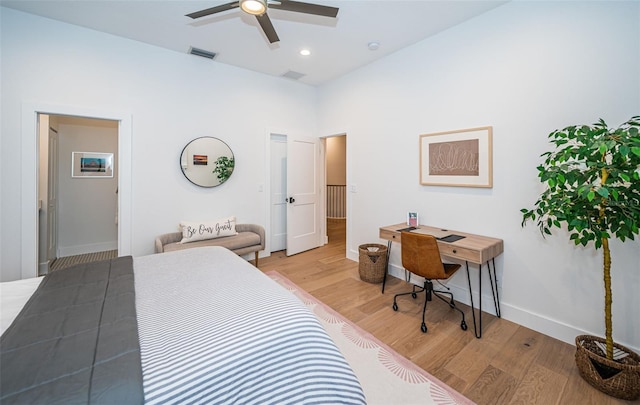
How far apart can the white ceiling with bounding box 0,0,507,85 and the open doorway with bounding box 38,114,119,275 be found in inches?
65.4

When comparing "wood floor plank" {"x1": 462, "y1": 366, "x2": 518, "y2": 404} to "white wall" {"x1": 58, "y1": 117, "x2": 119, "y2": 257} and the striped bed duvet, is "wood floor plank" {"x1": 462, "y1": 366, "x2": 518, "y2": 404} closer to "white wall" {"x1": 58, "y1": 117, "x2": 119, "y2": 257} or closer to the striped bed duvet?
the striped bed duvet

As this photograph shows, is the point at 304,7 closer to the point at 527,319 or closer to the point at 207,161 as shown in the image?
the point at 207,161

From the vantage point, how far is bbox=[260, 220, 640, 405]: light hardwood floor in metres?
1.65

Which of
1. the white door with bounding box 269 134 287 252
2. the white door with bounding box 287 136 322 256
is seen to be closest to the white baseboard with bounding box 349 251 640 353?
the white door with bounding box 287 136 322 256

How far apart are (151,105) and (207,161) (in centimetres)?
92

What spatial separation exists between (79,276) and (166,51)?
298 centimetres

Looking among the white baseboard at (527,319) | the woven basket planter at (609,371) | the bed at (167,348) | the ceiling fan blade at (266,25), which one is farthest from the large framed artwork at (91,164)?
the woven basket planter at (609,371)

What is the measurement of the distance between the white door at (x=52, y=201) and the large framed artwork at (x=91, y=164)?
24 cm

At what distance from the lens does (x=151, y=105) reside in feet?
10.9

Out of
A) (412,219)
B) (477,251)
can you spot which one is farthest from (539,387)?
(412,219)

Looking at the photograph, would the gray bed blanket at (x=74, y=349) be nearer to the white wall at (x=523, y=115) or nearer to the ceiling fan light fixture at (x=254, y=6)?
the ceiling fan light fixture at (x=254, y=6)

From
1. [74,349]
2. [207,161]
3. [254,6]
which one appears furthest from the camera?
[207,161]

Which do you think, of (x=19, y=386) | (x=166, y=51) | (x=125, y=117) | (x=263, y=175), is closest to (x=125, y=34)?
(x=166, y=51)

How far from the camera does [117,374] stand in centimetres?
83
